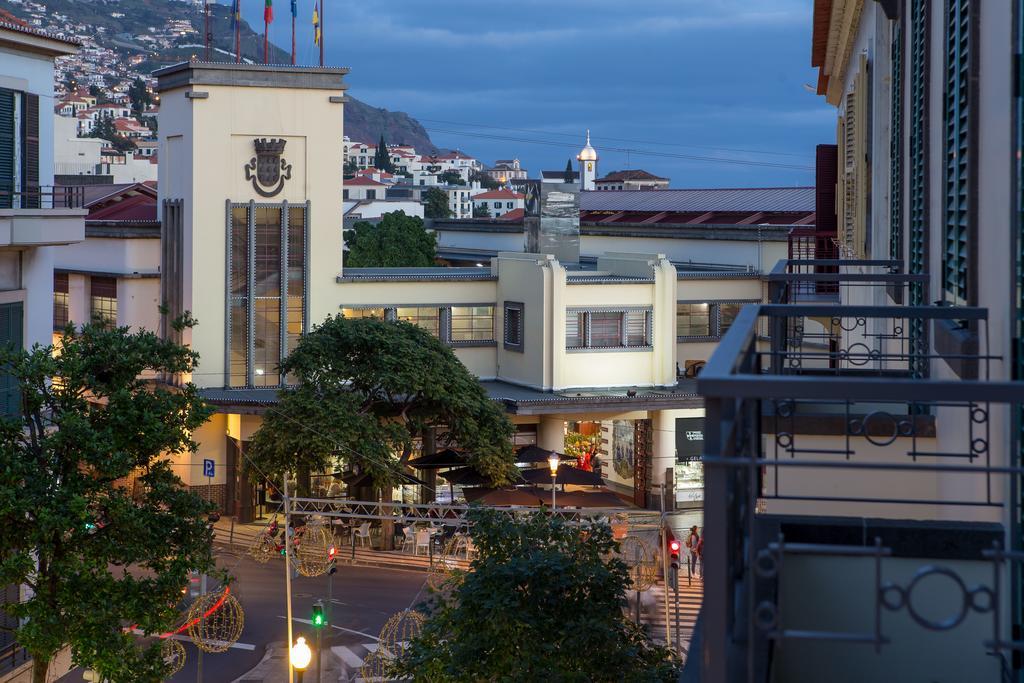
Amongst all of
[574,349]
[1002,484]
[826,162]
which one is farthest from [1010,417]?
[574,349]

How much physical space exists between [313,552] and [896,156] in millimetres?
19739

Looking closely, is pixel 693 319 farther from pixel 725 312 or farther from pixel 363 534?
pixel 363 534

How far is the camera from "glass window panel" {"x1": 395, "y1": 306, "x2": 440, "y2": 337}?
46.6 m

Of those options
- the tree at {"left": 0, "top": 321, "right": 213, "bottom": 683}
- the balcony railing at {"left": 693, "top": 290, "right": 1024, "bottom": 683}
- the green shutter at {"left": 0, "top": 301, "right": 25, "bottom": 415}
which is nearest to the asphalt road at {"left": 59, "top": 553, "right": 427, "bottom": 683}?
the green shutter at {"left": 0, "top": 301, "right": 25, "bottom": 415}

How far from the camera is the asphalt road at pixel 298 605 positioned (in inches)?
1133

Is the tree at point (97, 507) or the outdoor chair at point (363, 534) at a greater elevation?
the tree at point (97, 507)

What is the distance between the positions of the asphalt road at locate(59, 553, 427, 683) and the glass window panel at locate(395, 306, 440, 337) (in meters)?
10.4

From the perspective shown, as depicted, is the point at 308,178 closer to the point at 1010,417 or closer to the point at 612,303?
the point at 612,303

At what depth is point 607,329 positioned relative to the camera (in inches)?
1805

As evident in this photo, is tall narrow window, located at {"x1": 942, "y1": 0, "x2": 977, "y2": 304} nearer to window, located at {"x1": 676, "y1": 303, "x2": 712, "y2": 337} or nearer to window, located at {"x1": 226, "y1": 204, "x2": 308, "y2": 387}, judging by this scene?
window, located at {"x1": 226, "y1": 204, "x2": 308, "y2": 387}

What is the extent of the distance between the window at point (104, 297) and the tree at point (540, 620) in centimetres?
3570

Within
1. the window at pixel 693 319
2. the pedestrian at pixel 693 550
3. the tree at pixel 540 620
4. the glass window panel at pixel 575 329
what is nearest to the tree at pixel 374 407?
the pedestrian at pixel 693 550

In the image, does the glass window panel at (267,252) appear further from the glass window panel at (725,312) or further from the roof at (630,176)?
the roof at (630,176)

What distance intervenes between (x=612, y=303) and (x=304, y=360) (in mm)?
11505
